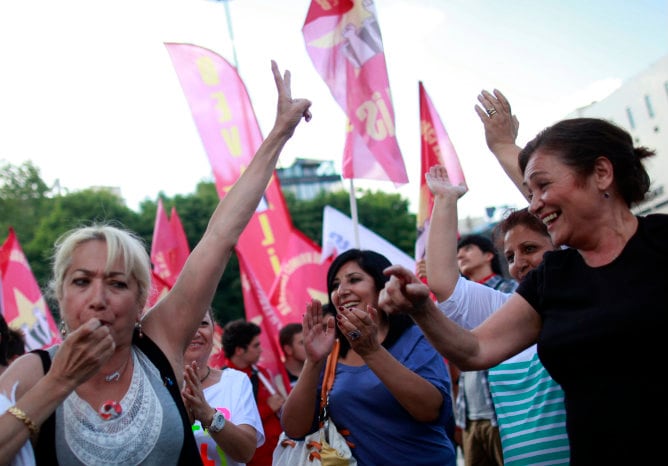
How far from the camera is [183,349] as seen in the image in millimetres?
2486

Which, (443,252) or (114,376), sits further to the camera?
(443,252)

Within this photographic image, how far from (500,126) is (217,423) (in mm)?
1928

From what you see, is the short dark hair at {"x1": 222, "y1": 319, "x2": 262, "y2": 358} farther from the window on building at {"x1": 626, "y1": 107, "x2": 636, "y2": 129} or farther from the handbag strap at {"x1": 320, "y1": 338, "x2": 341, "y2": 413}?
the window on building at {"x1": 626, "y1": 107, "x2": 636, "y2": 129}

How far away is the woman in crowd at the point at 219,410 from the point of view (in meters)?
3.09

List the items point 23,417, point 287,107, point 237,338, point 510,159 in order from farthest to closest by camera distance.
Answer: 1. point 237,338
2. point 510,159
3. point 287,107
4. point 23,417

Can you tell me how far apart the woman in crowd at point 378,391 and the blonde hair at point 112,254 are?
3.04 ft

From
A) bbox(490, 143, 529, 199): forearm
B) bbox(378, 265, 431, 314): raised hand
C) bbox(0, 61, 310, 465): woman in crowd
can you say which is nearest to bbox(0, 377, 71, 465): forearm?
bbox(0, 61, 310, 465): woman in crowd

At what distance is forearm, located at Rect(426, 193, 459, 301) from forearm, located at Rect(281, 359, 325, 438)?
2.42 feet

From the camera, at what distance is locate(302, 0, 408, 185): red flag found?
6195mm

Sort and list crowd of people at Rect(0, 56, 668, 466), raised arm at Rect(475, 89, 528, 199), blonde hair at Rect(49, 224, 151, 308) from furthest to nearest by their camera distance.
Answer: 1. raised arm at Rect(475, 89, 528, 199)
2. blonde hair at Rect(49, 224, 151, 308)
3. crowd of people at Rect(0, 56, 668, 466)

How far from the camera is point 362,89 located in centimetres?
624

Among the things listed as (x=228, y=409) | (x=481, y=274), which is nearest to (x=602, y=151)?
(x=228, y=409)

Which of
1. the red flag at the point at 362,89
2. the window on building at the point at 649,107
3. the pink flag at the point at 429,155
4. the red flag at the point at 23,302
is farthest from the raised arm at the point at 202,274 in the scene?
the window on building at the point at 649,107

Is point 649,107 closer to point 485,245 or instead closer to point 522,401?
point 485,245
